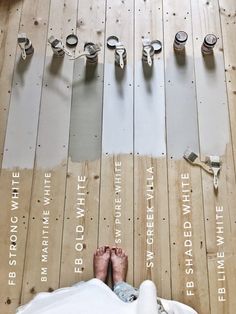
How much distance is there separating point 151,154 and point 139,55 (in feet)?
1.55

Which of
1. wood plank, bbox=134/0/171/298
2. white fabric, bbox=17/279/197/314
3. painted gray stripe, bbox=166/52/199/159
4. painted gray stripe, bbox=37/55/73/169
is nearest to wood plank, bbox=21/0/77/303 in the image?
painted gray stripe, bbox=37/55/73/169

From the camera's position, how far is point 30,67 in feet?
6.16

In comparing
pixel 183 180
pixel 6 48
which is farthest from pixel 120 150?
pixel 6 48

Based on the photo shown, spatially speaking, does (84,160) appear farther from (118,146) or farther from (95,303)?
(95,303)

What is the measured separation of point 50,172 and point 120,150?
0.96ft

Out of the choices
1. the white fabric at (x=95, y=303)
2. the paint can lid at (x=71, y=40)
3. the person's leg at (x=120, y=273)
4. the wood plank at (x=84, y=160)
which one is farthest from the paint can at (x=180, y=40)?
the white fabric at (x=95, y=303)

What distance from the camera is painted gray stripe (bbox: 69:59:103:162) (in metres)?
1.72

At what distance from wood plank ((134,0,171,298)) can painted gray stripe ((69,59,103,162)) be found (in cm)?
16

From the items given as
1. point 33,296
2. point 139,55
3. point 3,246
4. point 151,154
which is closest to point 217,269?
point 151,154

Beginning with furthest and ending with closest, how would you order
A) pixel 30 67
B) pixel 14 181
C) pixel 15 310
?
1. pixel 30 67
2. pixel 14 181
3. pixel 15 310

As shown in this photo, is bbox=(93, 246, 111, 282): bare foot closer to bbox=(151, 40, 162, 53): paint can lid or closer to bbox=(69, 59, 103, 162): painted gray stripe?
bbox=(69, 59, 103, 162): painted gray stripe

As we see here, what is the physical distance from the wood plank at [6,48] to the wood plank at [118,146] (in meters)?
0.42

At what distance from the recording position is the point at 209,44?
6.01ft

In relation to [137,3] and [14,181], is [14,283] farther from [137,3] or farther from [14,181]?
[137,3]
